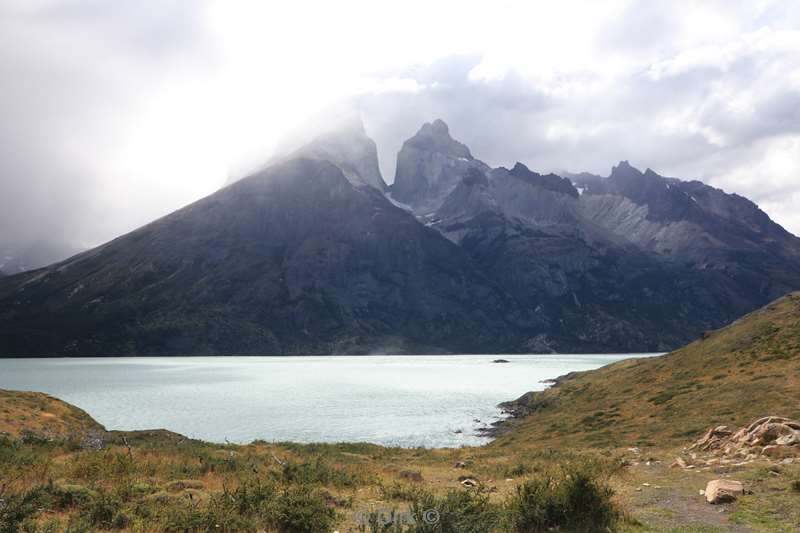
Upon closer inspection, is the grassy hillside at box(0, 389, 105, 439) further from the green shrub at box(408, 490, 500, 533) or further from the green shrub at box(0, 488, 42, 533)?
the green shrub at box(408, 490, 500, 533)

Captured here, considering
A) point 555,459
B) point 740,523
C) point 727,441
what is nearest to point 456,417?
point 555,459

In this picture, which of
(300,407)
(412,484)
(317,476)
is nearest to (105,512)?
(317,476)

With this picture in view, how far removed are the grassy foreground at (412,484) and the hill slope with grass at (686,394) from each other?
30 centimetres

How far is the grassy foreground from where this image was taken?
13906mm

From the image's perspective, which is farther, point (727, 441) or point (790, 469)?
point (727, 441)

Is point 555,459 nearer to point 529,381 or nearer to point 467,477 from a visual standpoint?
point 467,477

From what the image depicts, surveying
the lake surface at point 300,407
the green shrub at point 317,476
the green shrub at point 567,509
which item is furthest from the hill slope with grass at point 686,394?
the green shrub at point 567,509

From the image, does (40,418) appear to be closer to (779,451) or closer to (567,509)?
(567,509)

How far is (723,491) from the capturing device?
1670 centimetres

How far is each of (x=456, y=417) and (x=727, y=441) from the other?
51692mm

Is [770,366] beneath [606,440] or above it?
above

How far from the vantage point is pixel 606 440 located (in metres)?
41.8

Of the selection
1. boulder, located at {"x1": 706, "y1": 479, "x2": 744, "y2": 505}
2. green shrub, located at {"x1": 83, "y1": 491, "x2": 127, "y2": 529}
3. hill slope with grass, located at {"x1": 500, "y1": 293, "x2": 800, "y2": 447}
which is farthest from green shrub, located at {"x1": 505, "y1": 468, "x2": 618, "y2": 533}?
hill slope with grass, located at {"x1": 500, "y1": 293, "x2": 800, "y2": 447}

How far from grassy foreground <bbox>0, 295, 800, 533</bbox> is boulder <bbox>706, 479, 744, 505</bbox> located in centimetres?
33
